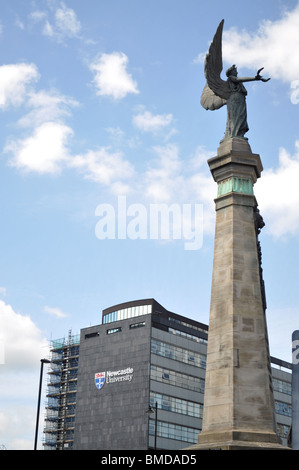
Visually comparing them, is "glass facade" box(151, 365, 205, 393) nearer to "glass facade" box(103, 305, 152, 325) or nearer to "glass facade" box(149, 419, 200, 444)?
"glass facade" box(149, 419, 200, 444)

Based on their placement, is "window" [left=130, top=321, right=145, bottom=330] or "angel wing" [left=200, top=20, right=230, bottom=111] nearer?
"angel wing" [left=200, top=20, right=230, bottom=111]

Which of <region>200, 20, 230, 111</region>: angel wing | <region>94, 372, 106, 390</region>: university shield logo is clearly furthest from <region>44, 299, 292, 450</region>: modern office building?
<region>200, 20, 230, 111</region>: angel wing

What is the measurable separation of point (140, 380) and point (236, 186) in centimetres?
6491

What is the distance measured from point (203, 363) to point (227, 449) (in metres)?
75.8

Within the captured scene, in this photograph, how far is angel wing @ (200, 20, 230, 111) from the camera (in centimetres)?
2823

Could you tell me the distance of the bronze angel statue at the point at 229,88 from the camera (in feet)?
91.1

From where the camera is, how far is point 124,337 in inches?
3625

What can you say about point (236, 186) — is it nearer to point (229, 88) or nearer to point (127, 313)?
point (229, 88)

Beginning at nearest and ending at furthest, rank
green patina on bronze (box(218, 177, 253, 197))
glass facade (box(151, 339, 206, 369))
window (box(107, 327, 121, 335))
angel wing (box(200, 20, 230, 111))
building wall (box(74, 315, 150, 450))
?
1. green patina on bronze (box(218, 177, 253, 197))
2. angel wing (box(200, 20, 230, 111))
3. building wall (box(74, 315, 150, 450))
4. glass facade (box(151, 339, 206, 369))
5. window (box(107, 327, 121, 335))

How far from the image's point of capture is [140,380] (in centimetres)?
8669

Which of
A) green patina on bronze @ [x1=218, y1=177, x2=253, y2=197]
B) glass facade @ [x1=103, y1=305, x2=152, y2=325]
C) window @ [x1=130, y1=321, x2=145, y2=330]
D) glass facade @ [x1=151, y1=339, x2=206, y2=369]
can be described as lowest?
green patina on bronze @ [x1=218, y1=177, x2=253, y2=197]

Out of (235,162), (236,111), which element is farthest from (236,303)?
(236,111)

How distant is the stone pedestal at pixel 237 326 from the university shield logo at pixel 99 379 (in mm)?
70848

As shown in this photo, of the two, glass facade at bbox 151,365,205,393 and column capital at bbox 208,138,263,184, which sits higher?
glass facade at bbox 151,365,205,393
